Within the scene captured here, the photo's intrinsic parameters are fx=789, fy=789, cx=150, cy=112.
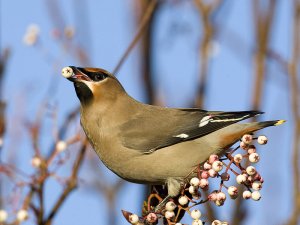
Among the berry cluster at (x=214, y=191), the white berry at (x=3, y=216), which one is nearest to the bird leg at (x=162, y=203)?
the berry cluster at (x=214, y=191)

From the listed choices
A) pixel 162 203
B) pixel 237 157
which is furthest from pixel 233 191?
pixel 162 203

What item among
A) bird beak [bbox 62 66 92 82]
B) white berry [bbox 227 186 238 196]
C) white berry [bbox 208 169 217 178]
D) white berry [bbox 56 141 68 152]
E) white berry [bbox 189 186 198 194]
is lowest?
white berry [bbox 189 186 198 194]

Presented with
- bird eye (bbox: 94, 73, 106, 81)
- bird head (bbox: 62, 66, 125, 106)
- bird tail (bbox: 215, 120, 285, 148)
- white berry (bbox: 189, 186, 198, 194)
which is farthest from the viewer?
bird eye (bbox: 94, 73, 106, 81)

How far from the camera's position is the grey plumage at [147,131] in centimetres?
457

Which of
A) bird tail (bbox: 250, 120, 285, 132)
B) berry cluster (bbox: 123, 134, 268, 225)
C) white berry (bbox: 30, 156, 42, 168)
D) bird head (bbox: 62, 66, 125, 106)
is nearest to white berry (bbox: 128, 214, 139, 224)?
berry cluster (bbox: 123, 134, 268, 225)

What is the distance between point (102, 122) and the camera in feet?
15.8

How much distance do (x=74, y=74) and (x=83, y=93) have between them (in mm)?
213

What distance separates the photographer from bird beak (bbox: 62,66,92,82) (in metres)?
4.51

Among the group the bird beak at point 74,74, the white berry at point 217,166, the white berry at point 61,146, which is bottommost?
the white berry at point 61,146

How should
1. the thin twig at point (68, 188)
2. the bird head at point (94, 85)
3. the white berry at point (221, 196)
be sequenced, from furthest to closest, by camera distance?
the bird head at point (94, 85)
the thin twig at point (68, 188)
the white berry at point (221, 196)

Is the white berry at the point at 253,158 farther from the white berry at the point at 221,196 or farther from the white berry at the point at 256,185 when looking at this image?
the white berry at the point at 221,196

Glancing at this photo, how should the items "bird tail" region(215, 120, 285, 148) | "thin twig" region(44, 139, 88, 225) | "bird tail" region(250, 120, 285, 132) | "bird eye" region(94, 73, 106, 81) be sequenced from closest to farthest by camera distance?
"thin twig" region(44, 139, 88, 225), "bird tail" region(250, 120, 285, 132), "bird tail" region(215, 120, 285, 148), "bird eye" region(94, 73, 106, 81)

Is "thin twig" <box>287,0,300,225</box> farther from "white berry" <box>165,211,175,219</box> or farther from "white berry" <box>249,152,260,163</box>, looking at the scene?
"white berry" <box>165,211,175,219</box>

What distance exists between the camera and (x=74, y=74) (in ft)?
15.2
